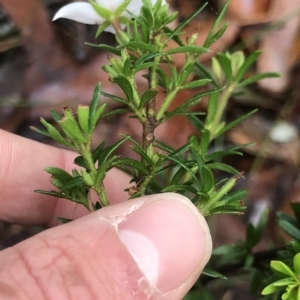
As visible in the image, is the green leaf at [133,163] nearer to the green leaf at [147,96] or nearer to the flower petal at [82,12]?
the green leaf at [147,96]

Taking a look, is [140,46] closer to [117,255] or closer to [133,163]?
[133,163]

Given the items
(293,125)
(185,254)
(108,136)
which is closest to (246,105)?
(293,125)

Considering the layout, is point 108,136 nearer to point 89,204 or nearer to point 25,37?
point 25,37

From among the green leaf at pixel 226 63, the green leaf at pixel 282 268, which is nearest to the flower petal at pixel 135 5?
the green leaf at pixel 226 63

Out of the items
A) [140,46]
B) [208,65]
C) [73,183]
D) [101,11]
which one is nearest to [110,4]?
[101,11]

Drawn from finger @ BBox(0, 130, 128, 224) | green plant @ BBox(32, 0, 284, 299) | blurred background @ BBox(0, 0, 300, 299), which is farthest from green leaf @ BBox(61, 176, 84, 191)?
blurred background @ BBox(0, 0, 300, 299)

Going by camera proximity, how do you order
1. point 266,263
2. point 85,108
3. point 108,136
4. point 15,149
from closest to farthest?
point 85,108 < point 266,263 < point 15,149 < point 108,136
